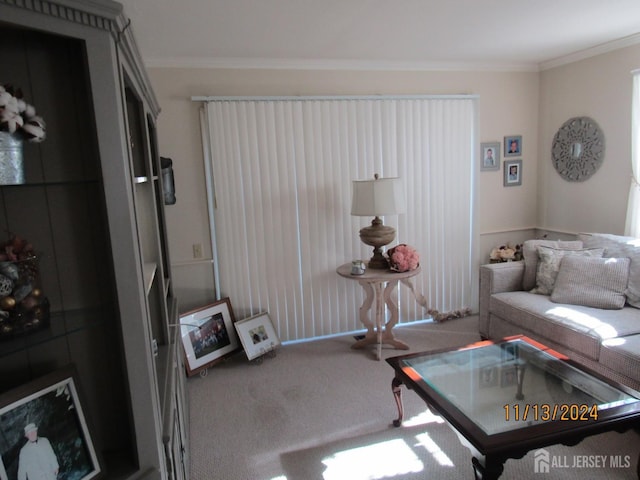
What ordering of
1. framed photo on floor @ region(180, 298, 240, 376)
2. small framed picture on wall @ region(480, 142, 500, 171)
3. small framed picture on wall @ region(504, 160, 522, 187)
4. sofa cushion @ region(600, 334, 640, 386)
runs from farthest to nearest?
small framed picture on wall @ region(504, 160, 522, 187)
small framed picture on wall @ region(480, 142, 500, 171)
framed photo on floor @ region(180, 298, 240, 376)
sofa cushion @ region(600, 334, 640, 386)

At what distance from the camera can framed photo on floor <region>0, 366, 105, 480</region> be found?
894 millimetres

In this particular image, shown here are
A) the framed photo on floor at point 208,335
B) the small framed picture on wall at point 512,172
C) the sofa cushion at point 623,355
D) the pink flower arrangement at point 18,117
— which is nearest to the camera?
the pink flower arrangement at point 18,117

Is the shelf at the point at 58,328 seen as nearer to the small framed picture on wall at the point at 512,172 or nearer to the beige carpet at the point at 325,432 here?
the beige carpet at the point at 325,432

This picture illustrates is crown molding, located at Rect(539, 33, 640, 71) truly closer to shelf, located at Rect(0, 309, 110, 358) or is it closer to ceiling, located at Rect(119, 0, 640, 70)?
ceiling, located at Rect(119, 0, 640, 70)

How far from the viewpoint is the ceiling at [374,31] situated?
7.60 feet

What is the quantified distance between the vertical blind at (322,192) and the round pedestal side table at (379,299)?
1.09ft

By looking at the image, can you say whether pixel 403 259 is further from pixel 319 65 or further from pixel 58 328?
pixel 58 328

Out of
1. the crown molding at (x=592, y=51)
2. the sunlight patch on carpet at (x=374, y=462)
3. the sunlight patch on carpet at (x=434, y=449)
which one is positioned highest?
the crown molding at (x=592, y=51)

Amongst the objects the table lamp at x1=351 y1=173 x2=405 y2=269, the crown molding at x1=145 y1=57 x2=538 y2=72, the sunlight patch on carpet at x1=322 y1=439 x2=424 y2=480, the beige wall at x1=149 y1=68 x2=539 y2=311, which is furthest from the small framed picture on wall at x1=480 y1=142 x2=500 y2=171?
the sunlight patch on carpet at x1=322 y1=439 x2=424 y2=480

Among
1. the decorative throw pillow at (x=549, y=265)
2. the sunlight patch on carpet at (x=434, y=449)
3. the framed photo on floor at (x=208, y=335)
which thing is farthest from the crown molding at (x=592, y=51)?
the framed photo on floor at (x=208, y=335)

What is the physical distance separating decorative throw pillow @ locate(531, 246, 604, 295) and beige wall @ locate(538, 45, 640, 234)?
0.65 meters

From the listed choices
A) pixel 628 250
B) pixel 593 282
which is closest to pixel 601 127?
pixel 628 250

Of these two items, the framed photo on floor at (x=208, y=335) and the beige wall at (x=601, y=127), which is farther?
the beige wall at (x=601, y=127)

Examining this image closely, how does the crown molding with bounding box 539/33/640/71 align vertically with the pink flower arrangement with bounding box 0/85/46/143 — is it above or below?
above
